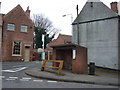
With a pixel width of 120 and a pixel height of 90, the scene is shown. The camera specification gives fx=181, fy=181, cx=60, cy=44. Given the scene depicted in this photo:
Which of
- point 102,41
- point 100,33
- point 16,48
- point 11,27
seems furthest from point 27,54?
point 102,41

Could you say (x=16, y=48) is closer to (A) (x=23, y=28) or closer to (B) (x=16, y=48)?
(B) (x=16, y=48)

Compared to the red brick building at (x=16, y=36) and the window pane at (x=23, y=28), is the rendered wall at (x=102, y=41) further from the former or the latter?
the window pane at (x=23, y=28)

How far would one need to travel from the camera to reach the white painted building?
18.8 m

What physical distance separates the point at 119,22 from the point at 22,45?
1611 cm

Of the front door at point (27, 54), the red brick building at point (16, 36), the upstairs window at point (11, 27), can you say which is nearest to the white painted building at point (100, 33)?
the red brick building at point (16, 36)

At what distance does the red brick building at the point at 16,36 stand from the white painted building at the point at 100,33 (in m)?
9.46

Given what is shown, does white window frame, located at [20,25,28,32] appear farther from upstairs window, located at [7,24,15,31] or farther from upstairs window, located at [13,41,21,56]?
upstairs window, located at [13,41,21,56]

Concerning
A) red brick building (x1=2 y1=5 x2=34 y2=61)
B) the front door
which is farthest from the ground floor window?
the front door

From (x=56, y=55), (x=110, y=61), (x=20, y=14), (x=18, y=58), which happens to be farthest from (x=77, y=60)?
(x=20, y=14)

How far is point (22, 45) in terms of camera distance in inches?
1145

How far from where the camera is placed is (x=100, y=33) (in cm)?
2047

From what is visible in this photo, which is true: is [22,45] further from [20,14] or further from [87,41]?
[87,41]

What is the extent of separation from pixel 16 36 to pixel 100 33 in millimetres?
14122

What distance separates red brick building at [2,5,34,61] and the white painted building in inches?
372
